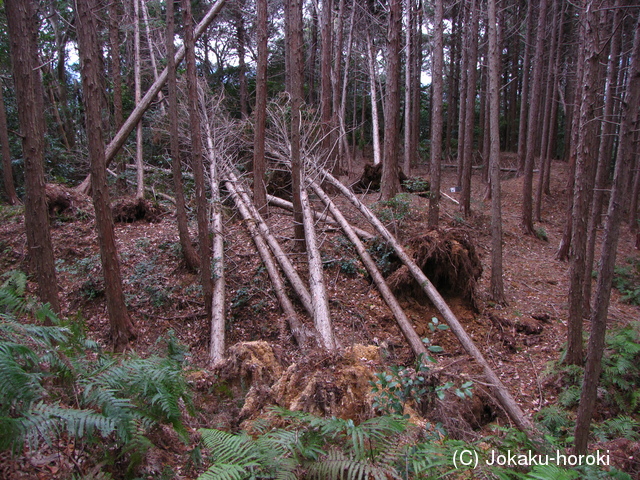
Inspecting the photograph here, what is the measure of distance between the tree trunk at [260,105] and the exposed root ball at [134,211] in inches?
126

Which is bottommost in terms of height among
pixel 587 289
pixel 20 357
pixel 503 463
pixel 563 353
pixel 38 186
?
pixel 563 353

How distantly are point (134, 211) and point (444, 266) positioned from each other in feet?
27.7

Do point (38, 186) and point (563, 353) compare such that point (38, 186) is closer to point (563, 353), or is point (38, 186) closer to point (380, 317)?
point (380, 317)

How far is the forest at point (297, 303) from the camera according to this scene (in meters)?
2.51

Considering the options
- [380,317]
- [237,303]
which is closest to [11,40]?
[237,303]

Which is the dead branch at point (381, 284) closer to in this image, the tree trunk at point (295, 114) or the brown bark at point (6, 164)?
the tree trunk at point (295, 114)

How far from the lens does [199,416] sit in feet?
11.5

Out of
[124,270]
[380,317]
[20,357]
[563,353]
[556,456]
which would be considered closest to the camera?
[20,357]

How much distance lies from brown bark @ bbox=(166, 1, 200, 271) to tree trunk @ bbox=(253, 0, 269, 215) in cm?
220

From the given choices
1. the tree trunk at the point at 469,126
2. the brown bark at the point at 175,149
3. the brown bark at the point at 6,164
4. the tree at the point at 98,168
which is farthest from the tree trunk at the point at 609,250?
A: the brown bark at the point at 6,164

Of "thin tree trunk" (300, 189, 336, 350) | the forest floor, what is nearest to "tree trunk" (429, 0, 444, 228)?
the forest floor

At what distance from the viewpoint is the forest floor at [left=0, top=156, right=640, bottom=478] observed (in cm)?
398

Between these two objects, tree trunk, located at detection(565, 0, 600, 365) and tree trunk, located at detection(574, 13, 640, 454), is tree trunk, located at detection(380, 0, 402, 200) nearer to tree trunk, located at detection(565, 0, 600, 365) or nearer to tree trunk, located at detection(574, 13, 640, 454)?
tree trunk, located at detection(565, 0, 600, 365)

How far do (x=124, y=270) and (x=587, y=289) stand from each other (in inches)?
405
